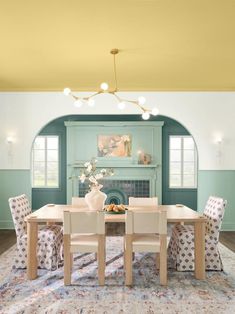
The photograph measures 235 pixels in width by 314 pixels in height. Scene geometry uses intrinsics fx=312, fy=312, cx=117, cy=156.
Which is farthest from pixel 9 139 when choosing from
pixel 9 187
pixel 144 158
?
pixel 144 158

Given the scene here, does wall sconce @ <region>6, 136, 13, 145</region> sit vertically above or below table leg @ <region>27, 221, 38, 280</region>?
above

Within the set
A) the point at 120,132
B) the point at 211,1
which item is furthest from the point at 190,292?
the point at 120,132

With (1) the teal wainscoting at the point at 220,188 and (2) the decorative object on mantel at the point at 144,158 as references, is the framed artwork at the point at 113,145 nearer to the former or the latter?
(2) the decorative object on mantel at the point at 144,158

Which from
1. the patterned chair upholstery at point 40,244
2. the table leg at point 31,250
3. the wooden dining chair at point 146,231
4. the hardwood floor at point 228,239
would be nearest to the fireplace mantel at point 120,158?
the hardwood floor at point 228,239

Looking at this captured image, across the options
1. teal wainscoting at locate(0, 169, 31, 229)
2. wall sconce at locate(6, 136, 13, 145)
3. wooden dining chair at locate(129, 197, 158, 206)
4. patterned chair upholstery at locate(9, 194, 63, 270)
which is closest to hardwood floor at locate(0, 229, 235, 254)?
teal wainscoting at locate(0, 169, 31, 229)

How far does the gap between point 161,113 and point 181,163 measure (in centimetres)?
278

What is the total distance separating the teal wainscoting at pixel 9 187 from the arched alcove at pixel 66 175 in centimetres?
217

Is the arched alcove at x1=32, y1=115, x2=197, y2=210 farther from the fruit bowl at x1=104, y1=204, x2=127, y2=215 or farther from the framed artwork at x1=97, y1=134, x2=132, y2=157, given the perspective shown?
the fruit bowl at x1=104, y1=204, x2=127, y2=215

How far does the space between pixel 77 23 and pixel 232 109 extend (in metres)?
3.76

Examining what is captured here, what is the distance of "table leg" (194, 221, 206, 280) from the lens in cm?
343

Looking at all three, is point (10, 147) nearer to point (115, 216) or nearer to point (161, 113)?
point (161, 113)

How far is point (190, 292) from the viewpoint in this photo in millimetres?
3115

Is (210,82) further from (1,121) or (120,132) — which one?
(1,121)

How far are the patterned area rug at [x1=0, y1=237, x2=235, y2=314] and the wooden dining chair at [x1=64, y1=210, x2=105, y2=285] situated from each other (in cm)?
19
